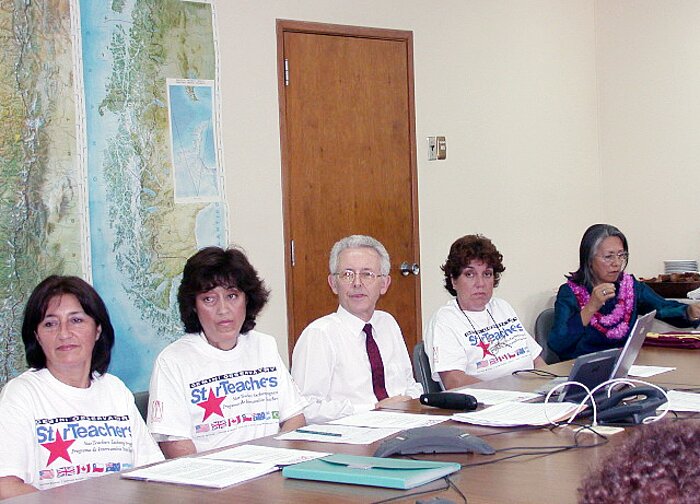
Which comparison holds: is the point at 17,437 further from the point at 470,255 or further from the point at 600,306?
the point at 600,306

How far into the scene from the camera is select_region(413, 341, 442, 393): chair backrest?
12.7 ft

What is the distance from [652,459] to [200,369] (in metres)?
2.30

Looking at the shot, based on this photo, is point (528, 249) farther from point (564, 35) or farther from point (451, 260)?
point (451, 260)

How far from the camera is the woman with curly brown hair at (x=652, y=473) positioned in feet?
2.69

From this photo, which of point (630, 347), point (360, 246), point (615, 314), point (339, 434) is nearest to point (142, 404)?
point (339, 434)

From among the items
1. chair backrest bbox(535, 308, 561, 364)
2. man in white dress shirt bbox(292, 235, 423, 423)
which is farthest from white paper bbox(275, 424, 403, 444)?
chair backrest bbox(535, 308, 561, 364)

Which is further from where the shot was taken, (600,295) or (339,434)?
(600,295)

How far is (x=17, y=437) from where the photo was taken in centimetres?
254

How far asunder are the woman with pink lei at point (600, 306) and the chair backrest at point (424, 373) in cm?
107

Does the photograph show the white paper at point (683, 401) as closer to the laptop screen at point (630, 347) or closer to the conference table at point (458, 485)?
the laptop screen at point (630, 347)

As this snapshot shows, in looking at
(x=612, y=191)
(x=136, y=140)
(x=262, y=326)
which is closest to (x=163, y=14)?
(x=136, y=140)

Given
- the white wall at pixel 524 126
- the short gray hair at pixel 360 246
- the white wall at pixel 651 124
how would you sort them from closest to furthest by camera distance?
the short gray hair at pixel 360 246 < the white wall at pixel 524 126 < the white wall at pixel 651 124

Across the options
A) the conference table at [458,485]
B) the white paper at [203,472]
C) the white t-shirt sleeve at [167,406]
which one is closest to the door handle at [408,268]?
the white t-shirt sleeve at [167,406]

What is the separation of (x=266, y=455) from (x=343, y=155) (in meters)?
3.40
